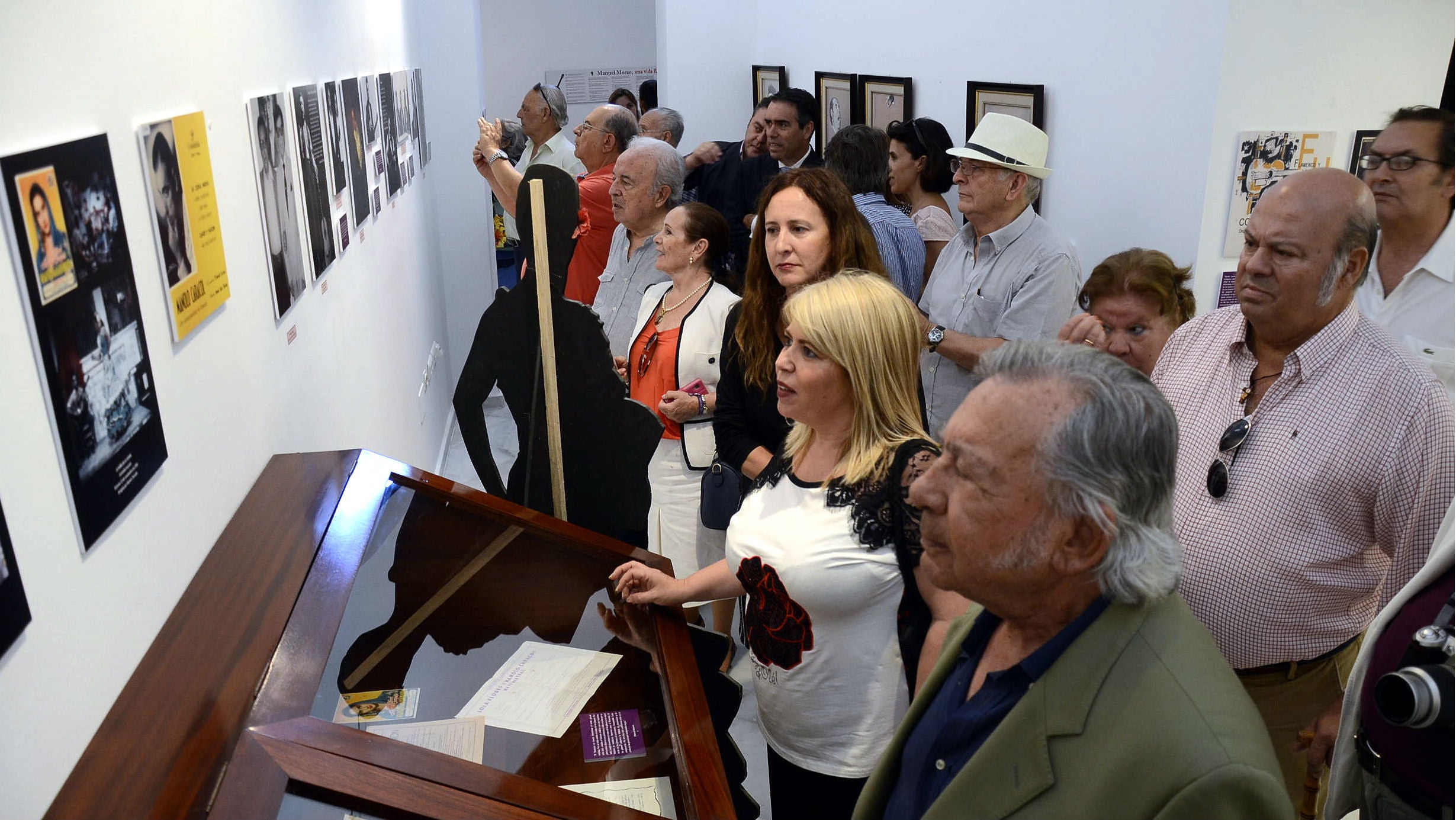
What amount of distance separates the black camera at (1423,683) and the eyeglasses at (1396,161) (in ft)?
5.27

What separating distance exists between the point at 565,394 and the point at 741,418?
72 centimetres

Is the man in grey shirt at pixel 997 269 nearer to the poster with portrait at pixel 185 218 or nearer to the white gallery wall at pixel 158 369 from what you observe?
the white gallery wall at pixel 158 369

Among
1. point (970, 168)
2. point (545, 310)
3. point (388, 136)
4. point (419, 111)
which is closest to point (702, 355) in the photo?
point (545, 310)

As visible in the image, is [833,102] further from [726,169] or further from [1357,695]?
[1357,695]

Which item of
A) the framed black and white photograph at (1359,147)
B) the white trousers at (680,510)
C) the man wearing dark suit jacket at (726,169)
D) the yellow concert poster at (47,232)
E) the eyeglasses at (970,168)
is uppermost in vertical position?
the yellow concert poster at (47,232)

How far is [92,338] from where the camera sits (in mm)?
1408

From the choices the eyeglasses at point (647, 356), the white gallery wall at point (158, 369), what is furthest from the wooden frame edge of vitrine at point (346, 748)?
the eyeglasses at point (647, 356)

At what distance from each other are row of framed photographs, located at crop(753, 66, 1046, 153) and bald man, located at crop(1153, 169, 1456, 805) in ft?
7.86

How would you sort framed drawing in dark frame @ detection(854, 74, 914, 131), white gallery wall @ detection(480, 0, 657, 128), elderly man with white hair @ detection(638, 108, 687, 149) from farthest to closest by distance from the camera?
white gallery wall @ detection(480, 0, 657, 128)
elderly man with white hair @ detection(638, 108, 687, 149)
framed drawing in dark frame @ detection(854, 74, 914, 131)

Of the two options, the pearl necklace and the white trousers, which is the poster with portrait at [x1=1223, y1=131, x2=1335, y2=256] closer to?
the pearl necklace

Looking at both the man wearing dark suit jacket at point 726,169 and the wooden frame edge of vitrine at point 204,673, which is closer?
the wooden frame edge of vitrine at point 204,673

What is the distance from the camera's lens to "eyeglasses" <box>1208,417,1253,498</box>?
7.11ft

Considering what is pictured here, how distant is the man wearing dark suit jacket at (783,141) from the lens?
19.3 ft

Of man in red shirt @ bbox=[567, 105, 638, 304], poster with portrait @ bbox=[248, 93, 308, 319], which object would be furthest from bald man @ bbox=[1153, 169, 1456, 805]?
man in red shirt @ bbox=[567, 105, 638, 304]
